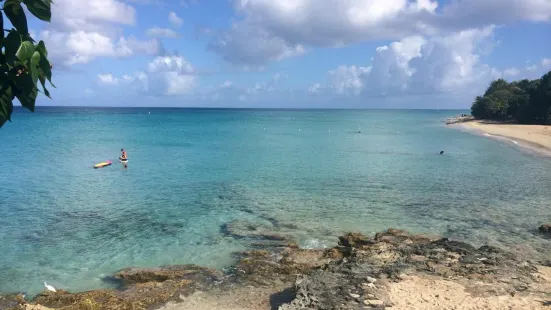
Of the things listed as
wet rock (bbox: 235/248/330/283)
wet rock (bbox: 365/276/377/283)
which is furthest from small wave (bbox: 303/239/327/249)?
wet rock (bbox: 365/276/377/283)

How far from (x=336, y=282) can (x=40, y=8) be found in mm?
11137

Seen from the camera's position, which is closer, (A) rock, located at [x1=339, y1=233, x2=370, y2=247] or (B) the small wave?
(A) rock, located at [x1=339, y1=233, x2=370, y2=247]

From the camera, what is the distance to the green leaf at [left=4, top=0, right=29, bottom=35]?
8.46 ft

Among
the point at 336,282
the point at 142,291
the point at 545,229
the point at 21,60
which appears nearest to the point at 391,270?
the point at 336,282

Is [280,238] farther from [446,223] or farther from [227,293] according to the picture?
[446,223]

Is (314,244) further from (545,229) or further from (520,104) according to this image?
(520,104)

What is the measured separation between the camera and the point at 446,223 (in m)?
20.8

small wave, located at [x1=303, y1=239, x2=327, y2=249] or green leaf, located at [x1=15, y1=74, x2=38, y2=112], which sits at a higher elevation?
green leaf, located at [x1=15, y1=74, x2=38, y2=112]

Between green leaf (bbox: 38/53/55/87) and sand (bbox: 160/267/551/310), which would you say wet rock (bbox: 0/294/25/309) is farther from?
green leaf (bbox: 38/53/55/87)

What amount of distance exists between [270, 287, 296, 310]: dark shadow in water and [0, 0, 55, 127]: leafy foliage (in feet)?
34.6

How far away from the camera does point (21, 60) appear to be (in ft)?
8.54

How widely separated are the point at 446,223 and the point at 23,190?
26775 millimetres

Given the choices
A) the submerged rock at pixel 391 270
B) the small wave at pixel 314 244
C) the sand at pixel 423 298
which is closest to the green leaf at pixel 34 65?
the submerged rock at pixel 391 270

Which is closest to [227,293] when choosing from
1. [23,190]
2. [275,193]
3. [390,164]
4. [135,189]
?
[275,193]
